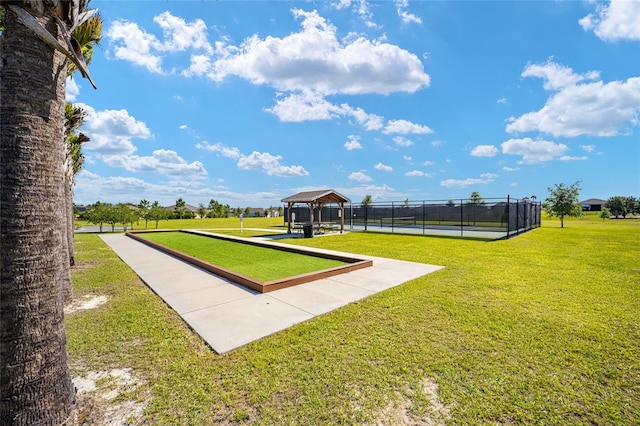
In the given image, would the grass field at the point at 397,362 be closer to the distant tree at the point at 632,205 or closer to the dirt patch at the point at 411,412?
the dirt patch at the point at 411,412

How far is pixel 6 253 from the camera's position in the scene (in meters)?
1.93

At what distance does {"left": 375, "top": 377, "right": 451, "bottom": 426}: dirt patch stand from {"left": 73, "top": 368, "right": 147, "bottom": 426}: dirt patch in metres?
2.04

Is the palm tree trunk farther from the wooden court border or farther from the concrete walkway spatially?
the wooden court border

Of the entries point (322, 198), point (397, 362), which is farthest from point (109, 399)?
point (322, 198)

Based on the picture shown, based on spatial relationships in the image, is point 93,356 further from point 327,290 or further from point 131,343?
point 327,290

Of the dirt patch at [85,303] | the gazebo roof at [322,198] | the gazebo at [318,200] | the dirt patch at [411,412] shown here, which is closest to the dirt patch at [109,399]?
the dirt patch at [411,412]

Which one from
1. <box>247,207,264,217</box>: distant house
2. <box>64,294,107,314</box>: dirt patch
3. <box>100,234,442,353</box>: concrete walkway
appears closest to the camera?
<box>100,234,442,353</box>: concrete walkway

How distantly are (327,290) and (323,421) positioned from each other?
11.4ft

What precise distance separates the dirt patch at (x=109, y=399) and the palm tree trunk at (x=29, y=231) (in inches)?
7.8

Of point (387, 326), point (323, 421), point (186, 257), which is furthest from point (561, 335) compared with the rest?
point (186, 257)

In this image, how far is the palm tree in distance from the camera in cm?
195

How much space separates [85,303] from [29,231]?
13.3 feet

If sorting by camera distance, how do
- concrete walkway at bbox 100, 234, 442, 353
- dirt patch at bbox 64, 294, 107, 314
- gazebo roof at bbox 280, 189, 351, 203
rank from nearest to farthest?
concrete walkway at bbox 100, 234, 442, 353 → dirt patch at bbox 64, 294, 107, 314 → gazebo roof at bbox 280, 189, 351, 203

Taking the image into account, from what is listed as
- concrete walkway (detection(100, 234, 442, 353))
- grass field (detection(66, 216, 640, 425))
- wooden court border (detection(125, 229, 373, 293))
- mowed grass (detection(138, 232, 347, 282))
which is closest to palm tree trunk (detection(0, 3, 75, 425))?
grass field (detection(66, 216, 640, 425))
